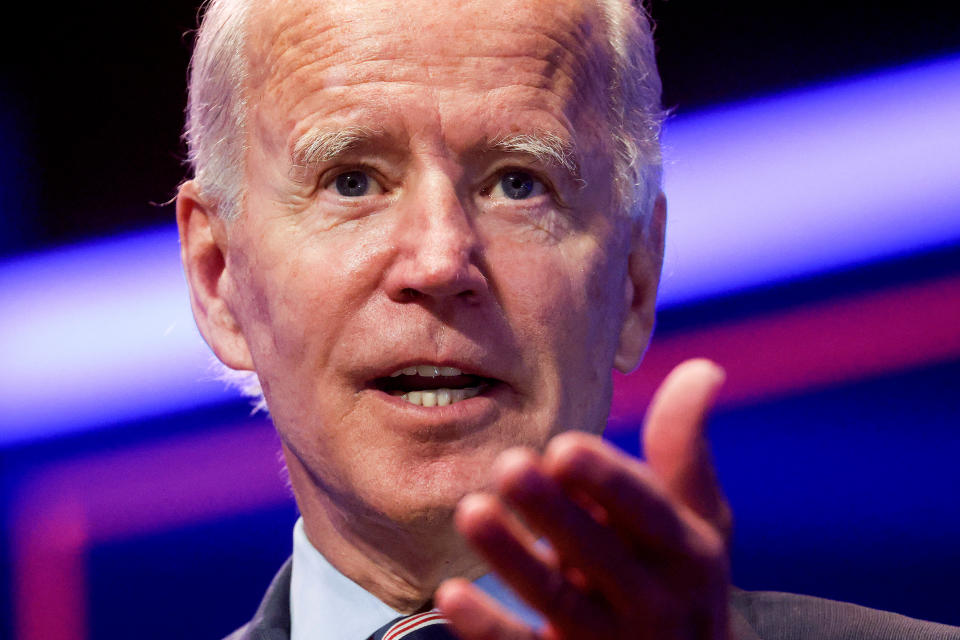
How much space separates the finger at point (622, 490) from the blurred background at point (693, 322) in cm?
135

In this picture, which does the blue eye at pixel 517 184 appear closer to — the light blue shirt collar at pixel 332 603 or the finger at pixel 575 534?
the light blue shirt collar at pixel 332 603

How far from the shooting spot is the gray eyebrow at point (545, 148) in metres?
1.54

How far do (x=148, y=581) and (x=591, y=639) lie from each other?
195cm

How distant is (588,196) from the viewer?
163 cm

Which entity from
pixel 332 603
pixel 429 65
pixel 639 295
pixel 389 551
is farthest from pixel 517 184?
pixel 332 603

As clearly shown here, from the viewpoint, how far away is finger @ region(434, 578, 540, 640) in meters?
0.88

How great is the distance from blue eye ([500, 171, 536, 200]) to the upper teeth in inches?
11.1

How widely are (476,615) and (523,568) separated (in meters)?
0.05

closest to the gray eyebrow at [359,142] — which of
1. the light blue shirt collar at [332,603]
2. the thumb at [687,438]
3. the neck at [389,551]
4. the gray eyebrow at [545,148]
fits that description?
the gray eyebrow at [545,148]

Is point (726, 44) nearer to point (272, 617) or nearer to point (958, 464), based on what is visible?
point (958, 464)

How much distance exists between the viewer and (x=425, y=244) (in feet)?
4.73

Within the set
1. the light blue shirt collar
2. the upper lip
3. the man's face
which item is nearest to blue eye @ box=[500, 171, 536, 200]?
the man's face

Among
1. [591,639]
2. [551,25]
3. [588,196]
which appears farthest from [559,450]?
[551,25]

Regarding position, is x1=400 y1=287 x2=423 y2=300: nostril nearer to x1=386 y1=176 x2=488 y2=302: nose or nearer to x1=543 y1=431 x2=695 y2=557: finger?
x1=386 y1=176 x2=488 y2=302: nose
